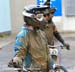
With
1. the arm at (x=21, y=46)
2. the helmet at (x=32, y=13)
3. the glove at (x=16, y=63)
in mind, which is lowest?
the glove at (x=16, y=63)

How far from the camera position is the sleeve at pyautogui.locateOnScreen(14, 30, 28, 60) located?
4980mm

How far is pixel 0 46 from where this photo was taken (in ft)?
55.1

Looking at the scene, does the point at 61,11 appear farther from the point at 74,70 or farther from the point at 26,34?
the point at 26,34

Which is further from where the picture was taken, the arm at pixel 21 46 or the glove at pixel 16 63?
the arm at pixel 21 46

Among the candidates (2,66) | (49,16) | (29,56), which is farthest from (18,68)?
(2,66)

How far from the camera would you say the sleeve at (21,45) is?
196 inches

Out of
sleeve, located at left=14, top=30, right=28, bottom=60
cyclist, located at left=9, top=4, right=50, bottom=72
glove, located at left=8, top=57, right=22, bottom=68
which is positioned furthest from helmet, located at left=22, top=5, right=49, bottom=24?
glove, located at left=8, top=57, right=22, bottom=68

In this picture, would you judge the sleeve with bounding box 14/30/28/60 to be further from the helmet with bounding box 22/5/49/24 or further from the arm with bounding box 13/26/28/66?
the helmet with bounding box 22/5/49/24

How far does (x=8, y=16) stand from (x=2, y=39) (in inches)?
89.2

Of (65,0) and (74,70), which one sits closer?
(74,70)

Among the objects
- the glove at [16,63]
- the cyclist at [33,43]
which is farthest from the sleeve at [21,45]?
the glove at [16,63]

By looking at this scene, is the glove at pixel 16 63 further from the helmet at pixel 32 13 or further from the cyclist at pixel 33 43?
the helmet at pixel 32 13

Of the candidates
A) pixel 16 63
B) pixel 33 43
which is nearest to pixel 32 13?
pixel 33 43

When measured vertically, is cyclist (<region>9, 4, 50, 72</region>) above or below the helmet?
below
